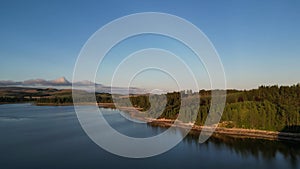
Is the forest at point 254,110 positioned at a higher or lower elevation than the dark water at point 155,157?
higher

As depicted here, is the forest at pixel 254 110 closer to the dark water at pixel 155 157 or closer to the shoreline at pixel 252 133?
the shoreline at pixel 252 133

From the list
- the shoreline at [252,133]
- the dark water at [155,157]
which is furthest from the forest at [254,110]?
the dark water at [155,157]

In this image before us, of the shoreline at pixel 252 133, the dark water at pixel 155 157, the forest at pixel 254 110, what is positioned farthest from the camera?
the forest at pixel 254 110

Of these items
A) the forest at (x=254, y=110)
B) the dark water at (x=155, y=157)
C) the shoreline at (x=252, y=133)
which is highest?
the forest at (x=254, y=110)

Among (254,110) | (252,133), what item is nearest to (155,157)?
(252,133)

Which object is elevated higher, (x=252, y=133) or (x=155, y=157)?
(x=252, y=133)

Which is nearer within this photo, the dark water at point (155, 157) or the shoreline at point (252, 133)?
the dark water at point (155, 157)

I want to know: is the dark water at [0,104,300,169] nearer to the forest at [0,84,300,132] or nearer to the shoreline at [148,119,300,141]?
the shoreline at [148,119,300,141]

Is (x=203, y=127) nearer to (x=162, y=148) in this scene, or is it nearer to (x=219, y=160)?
(x=162, y=148)

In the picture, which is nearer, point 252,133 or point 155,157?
point 155,157

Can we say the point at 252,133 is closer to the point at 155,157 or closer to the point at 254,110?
the point at 254,110

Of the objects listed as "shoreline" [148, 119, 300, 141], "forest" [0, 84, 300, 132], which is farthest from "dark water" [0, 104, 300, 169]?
"forest" [0, 84, 300, 132]

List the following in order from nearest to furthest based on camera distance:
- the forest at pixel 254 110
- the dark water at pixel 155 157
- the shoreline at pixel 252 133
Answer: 1. the dark water at pixel 155 157
2. the shoreline at pixel 252 133
3. the forest at pixel 254 110
